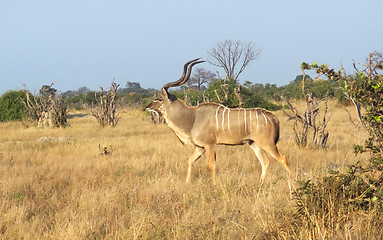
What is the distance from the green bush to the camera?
25.5 metres

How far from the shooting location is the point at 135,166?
25.9 feet

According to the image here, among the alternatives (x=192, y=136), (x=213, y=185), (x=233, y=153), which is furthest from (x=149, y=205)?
(x=233, y=153)

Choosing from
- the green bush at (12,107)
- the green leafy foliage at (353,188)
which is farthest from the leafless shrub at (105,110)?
the green leafy foliage at (353,188)

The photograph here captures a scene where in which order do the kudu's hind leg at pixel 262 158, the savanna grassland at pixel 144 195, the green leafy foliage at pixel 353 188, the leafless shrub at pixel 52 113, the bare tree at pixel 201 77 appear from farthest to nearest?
the bare tree at pixel 201 77, the leafless shrub at pixel 52 113, the kudu's hind leg at pixel 262 158, the savanna grassland at pixel 144 195, the green leafy foliage at pixel 353 188

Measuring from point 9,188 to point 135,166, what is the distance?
248 centimetres

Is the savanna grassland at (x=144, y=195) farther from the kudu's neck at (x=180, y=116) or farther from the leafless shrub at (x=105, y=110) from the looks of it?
the leafless shrub at (x=105, y=110)

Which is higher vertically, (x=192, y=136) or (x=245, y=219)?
(x=192, y=136)

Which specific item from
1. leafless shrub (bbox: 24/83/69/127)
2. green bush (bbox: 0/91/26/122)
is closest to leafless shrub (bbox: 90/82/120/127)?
leafless shrub (bbox: 24/83/69/127)

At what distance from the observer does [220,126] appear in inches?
274

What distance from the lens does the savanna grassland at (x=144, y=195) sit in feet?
13.9

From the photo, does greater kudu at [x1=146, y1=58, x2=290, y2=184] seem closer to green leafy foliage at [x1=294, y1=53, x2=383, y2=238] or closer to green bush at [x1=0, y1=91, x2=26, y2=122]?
green leafy foliage at [x1=294, y1=53, x2=383, y2=238]

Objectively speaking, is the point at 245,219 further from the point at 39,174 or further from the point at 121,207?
the point at 39,174

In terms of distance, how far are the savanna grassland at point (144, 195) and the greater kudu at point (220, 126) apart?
53 centimetres

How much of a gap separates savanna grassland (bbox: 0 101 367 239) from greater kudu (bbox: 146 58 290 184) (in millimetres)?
533
